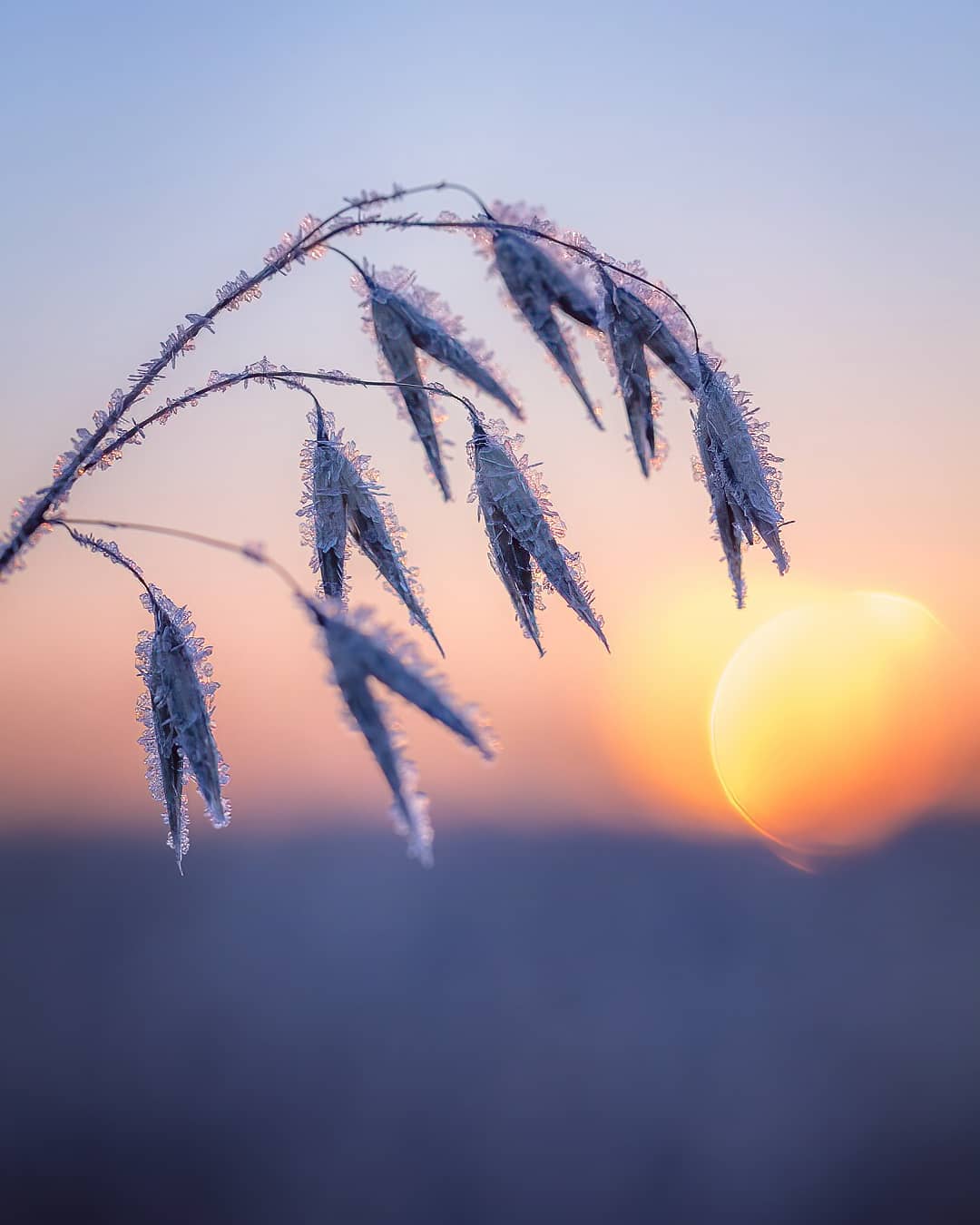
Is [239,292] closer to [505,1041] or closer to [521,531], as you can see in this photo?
[521,531]

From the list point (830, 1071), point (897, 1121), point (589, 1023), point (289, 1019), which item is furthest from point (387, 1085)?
point (897, 1121)

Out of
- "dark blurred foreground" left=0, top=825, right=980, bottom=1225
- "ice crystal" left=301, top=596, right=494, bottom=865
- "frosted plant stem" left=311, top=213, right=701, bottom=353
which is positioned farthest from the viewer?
"dark blurred foreground" left=0, top=825, right=980, bottom=1225

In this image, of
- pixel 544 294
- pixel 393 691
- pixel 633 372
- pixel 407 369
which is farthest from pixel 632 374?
pixel 393 691

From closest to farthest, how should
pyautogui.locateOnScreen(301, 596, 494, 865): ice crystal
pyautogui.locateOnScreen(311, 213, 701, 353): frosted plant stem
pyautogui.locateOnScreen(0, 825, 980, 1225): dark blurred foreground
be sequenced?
pyautogui.locateOnScreen(301, 596, 494, 865): ice crystal → pyautogui.locateOnScreen(311, 213, 701, 353): frosted plant stem → pyautogui.locateOnScreen(0, 825, 980, 1225): dark blurred foreground

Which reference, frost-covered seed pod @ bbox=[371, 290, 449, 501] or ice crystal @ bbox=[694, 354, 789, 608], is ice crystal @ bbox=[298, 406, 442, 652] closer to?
frost-covered seed pod @ bbox=[371, 290, 449, 501]

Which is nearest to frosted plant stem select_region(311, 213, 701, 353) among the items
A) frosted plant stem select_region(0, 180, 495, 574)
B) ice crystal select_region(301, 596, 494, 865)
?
frosted plant stem select_region(0, 180, 495, 574)
